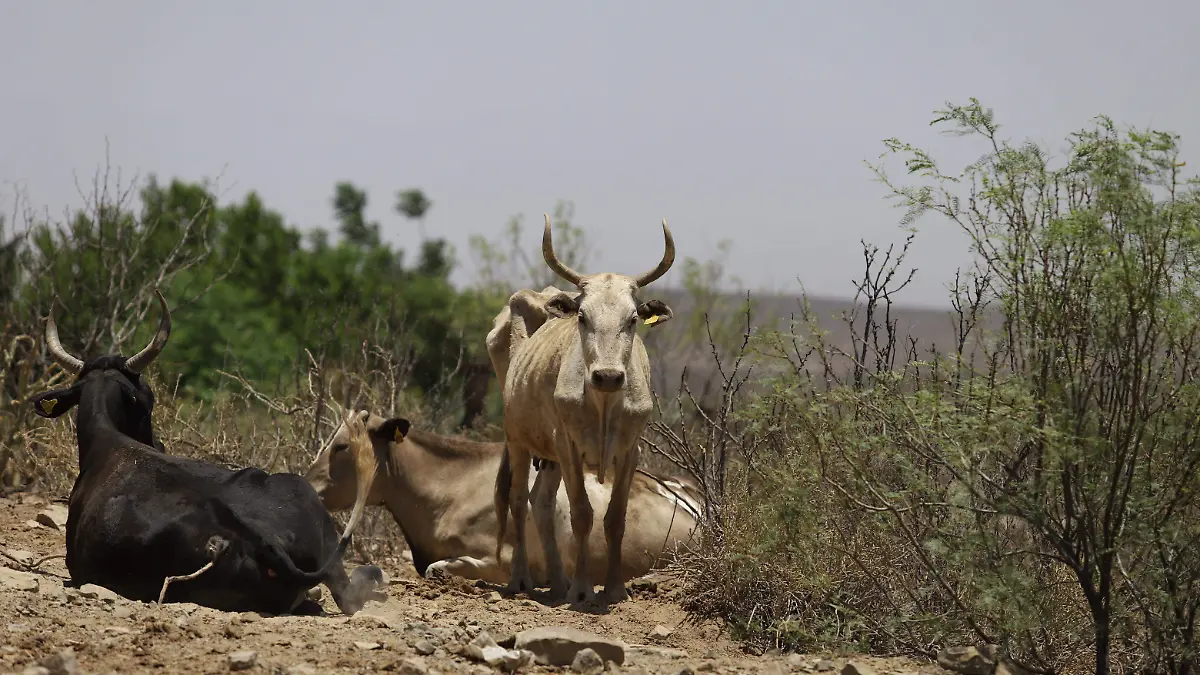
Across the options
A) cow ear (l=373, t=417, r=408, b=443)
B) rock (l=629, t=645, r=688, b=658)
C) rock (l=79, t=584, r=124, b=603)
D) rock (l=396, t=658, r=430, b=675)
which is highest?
cow ear (l=373, t=417, r=408, b=443)

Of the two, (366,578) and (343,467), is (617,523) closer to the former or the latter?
(366,578)

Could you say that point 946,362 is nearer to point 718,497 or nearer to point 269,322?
point 718,497

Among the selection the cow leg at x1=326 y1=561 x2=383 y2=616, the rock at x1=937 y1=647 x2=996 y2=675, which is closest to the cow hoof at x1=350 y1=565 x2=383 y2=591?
the cow leg at x1=326 y1=561 x2=383 y2=616

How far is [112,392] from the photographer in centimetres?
930

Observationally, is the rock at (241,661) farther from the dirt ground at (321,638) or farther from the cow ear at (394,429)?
the cow ear at (394,429)

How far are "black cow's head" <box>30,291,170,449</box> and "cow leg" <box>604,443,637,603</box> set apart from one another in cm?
317

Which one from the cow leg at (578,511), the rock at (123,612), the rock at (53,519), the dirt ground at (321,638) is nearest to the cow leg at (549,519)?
the cow leg at (578,511)

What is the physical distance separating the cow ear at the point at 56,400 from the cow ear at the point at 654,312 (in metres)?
3.91

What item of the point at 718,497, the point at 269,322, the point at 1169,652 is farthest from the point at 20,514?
the point at 269,322

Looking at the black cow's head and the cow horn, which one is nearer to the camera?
the black cow's head

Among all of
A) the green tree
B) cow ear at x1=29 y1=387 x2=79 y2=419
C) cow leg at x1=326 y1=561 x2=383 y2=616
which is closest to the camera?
cow leg at x1=326 y1=561 x2=383 y2=616

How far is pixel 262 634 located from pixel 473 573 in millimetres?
4008

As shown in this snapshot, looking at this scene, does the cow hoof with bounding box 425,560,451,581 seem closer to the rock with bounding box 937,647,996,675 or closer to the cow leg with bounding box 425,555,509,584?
the cow leg with bounding box 425,555,509,584

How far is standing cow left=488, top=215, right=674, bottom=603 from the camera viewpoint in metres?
8.79
